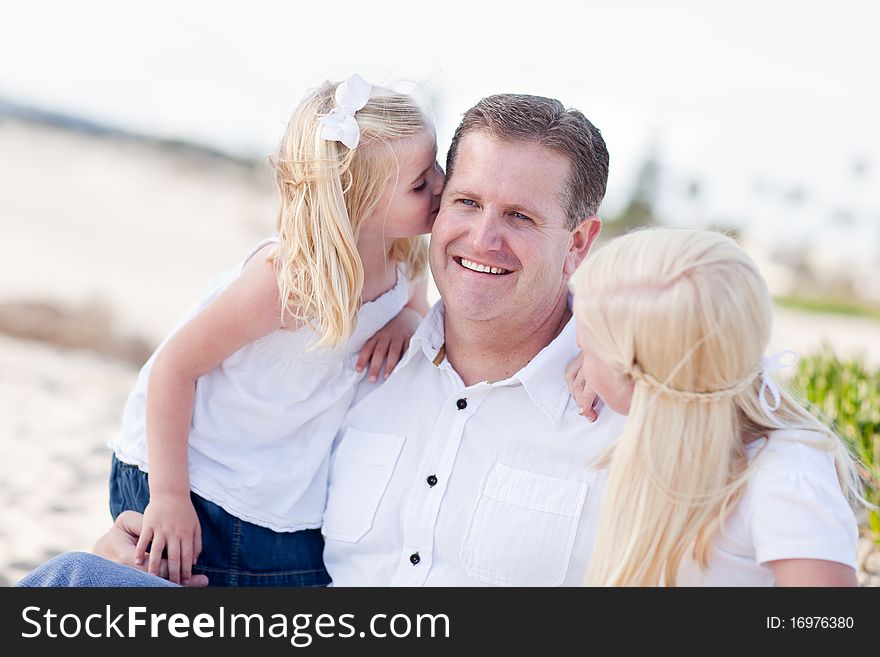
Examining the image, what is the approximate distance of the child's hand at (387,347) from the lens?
282 centimetres

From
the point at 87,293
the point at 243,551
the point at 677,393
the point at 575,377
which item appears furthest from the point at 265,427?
the point at 87,293

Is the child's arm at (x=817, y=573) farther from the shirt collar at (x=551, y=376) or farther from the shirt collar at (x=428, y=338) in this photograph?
the shirt collar at (x=428, y=338)

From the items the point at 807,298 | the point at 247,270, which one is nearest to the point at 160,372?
the point at 247,270

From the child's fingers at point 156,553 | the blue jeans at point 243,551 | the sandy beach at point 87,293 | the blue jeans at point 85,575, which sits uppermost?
the blue jeans at point 85,575

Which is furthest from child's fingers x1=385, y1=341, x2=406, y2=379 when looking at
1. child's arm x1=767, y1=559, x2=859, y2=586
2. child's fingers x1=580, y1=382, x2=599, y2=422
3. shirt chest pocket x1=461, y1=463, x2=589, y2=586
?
child's arm x1=767, y1=559, x2=859, y2=586

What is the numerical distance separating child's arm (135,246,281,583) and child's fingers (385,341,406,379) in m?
0.38

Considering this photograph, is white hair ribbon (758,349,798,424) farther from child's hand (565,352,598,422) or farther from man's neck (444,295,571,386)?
man's neck (444,295,571,386)

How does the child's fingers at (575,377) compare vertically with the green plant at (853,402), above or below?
above

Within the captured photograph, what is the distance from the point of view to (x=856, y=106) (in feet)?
108

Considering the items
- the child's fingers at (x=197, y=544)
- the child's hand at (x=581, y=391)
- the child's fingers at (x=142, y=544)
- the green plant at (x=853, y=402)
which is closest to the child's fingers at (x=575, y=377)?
the child's hand at (x=581, y=391)

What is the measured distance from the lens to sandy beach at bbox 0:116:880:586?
5445 mm

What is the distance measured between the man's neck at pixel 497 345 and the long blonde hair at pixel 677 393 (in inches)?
28.2

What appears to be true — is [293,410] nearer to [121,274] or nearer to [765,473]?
[765,473]
